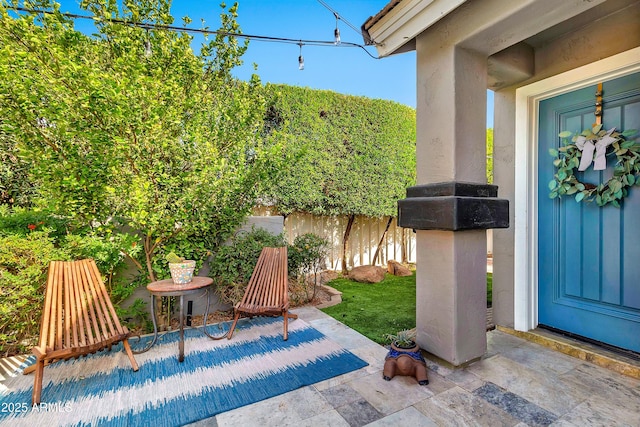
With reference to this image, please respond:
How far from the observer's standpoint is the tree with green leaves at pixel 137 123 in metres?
2.48

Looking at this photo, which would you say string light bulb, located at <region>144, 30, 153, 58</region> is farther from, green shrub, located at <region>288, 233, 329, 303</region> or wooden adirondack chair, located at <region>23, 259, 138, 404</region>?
green shrub, located at <region>288, 233, 329, 303</region>

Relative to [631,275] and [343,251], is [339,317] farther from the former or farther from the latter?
[343,251]

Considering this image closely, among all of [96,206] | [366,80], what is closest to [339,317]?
[96,206]

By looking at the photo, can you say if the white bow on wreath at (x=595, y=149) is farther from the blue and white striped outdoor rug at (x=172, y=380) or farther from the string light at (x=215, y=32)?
the blue and white striped outdoor rug at (x=172, y=380)

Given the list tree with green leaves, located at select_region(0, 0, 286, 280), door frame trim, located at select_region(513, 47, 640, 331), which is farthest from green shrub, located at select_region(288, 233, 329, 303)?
door frame trim, located at select_region(513, 47, 640, 331)

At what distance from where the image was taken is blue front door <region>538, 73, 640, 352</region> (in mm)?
2281

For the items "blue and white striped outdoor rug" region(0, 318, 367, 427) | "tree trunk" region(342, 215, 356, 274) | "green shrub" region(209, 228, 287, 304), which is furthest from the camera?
"tree trunk" region(342, 215, 356, 274)

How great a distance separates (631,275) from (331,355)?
97.5 inches

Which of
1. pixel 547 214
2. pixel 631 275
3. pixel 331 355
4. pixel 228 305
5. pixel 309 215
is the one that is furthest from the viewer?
pixel 309 215

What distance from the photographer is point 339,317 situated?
12.1 ft

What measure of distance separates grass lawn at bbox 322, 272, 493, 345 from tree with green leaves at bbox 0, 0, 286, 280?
195 cm

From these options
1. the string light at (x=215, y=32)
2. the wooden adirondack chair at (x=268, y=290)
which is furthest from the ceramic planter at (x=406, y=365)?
the string light at (x=215, y=32)

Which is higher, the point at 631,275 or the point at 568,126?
the point at 568,126

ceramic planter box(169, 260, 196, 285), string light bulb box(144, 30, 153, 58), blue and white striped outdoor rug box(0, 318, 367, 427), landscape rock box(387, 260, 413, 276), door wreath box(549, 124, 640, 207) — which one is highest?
string light bulb box(144, 30, 153, 58)
